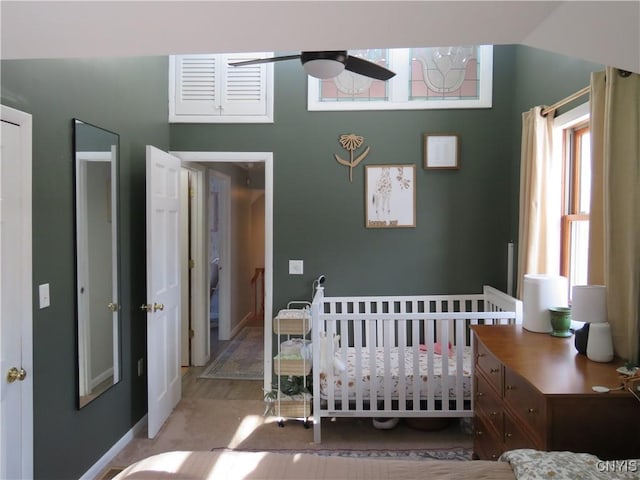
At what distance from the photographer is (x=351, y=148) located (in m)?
3.62

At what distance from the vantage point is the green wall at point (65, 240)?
6.78ft

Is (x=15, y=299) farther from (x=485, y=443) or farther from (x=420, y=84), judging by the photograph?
(x=420, y=84)

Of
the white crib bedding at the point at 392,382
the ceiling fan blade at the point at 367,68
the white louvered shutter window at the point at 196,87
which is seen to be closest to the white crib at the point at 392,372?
the white crib bedding at the point at 392,382

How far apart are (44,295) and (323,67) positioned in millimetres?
1714

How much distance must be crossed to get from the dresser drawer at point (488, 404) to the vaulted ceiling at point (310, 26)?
4.97ft

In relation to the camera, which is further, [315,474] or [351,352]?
[351,352]

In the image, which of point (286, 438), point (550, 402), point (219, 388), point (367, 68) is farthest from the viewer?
point (219, 388)

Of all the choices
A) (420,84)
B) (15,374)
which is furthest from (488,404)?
A: (420,84)

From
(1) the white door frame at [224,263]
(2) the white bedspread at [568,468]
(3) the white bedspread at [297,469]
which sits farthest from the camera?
(1) the white door frame at [224,263]

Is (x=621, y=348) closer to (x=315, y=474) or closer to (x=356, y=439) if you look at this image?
(x=315, y=474)

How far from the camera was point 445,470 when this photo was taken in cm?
139

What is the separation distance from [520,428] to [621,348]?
64 cm

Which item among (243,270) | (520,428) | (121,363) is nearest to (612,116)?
(520,428)

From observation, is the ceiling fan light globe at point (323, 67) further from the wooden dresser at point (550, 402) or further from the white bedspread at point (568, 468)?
the white bedspread at point (568, 468)
